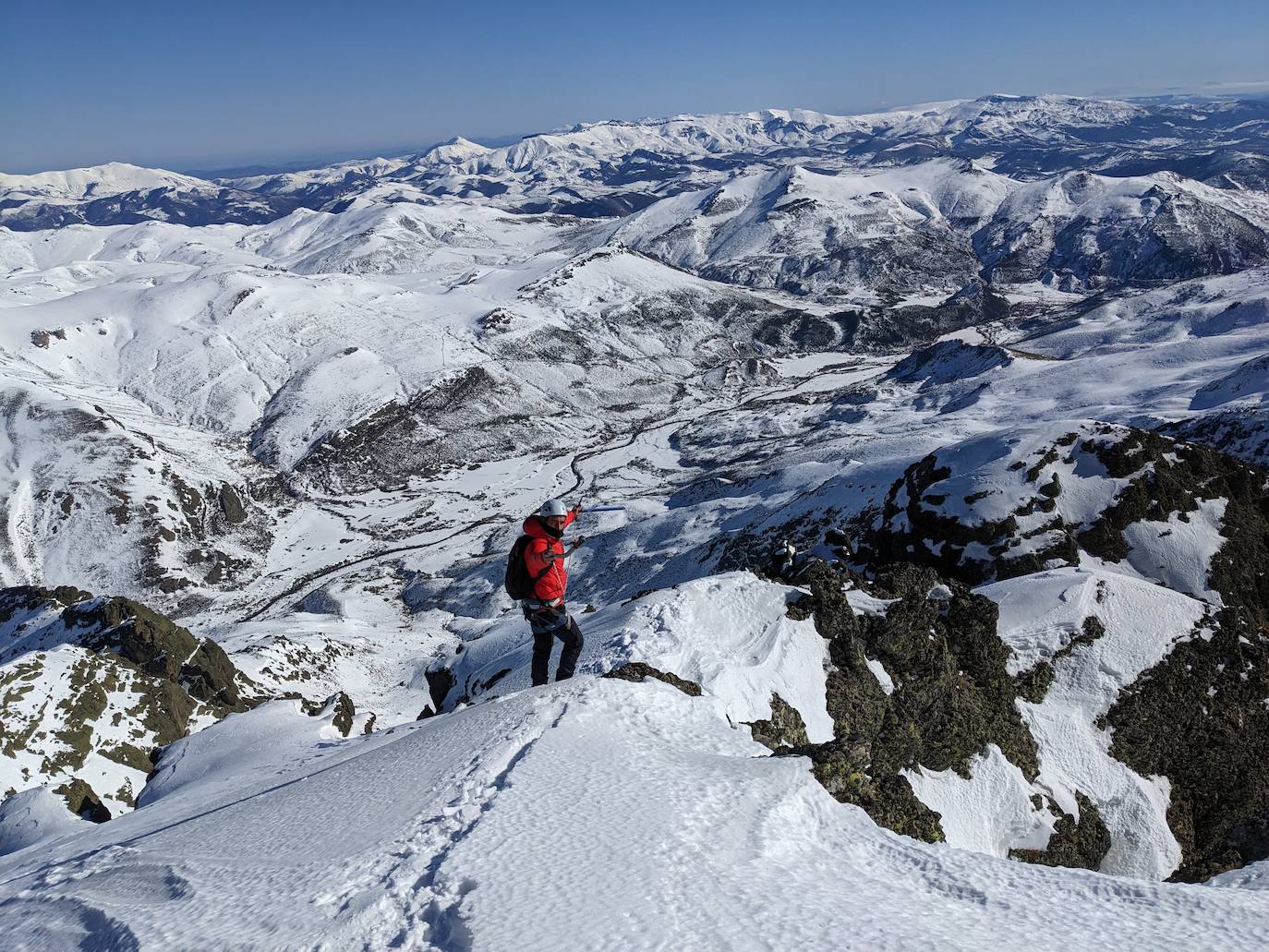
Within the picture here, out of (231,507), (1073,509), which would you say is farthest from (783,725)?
(231,507)

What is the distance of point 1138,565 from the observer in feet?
149

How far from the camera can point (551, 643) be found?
59.1ft

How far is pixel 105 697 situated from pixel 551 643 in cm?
4608

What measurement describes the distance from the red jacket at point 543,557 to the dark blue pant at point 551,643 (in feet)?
3.39

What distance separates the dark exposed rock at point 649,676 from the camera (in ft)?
57.6

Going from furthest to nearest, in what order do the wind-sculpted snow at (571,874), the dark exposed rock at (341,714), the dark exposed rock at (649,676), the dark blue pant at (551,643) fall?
the dark exposed rock at (341,714) → the dark blue pant at (551,643) → the dark exposed rock at (649,676) → the wind-sculpted snow at (571,874)

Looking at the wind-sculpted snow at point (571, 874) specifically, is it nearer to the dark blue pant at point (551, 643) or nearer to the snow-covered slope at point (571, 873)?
the snow-covered slope at point (571, 873)

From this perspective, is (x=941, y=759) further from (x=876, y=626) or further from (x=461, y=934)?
Result: (x=461, y=934)

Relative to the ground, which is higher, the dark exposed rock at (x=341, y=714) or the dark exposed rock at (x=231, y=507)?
the dark exposed rock at (x=341, y=714)

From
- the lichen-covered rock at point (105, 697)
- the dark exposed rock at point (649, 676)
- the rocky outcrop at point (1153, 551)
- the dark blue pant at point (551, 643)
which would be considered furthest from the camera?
the lichen-covered rock at point (105, 697)

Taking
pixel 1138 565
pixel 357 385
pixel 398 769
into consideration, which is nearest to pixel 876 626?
pixel 398 769

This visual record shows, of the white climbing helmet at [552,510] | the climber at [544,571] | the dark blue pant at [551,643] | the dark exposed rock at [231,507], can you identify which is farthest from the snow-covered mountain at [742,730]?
the dark exposed rock at [231,507]

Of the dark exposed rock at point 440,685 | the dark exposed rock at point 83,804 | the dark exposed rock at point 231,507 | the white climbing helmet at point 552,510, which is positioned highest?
the white climbing helmet at point 552,510

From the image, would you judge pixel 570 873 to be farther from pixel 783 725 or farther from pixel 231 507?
pixel 231 507
